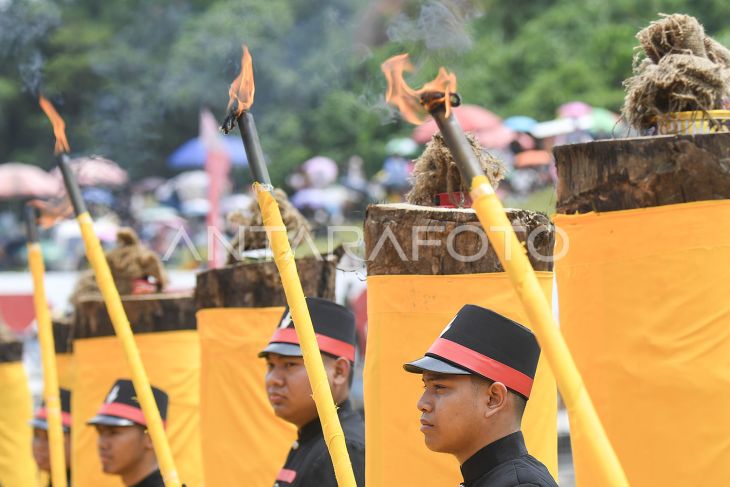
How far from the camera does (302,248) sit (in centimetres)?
647

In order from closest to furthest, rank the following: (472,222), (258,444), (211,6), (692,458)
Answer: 1. (692,458)
2. (472,222)
3. (258,444)
4. (211,6)

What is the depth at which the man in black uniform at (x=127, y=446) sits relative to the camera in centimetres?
566

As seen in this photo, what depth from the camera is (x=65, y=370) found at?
904 cm

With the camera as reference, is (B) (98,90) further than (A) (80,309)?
Yes

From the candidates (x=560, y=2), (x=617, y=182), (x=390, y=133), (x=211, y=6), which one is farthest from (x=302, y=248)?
(x=560, y=2)

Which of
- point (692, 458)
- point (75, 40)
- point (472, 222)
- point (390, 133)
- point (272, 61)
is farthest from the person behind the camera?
point (390, 133)

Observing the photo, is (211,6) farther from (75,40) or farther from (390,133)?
(390,133)

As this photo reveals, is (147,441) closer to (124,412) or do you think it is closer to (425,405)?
(124,412)

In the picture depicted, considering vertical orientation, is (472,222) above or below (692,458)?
above

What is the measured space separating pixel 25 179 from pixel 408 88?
14.7 metres

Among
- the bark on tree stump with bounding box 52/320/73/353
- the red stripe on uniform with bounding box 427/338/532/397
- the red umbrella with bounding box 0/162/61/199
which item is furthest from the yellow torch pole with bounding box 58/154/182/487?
the red umbrella with bounding box 0/162/61/199

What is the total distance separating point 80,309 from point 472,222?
13.9 ft

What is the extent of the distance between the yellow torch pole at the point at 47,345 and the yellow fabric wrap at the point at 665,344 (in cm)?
297

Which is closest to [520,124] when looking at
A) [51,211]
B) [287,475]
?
[51,211]
